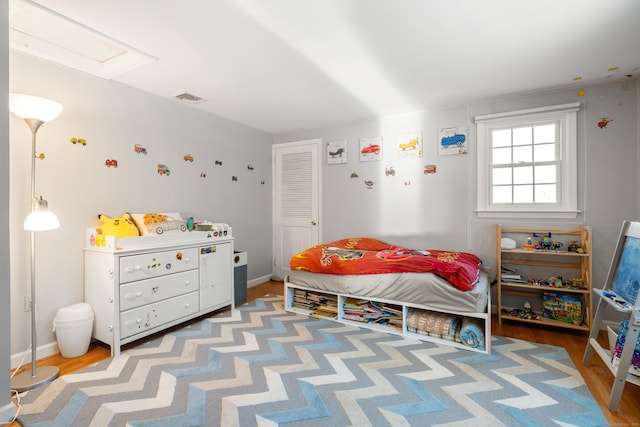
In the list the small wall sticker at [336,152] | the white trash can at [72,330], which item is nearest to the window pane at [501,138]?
the small wall sticker at [336,152]

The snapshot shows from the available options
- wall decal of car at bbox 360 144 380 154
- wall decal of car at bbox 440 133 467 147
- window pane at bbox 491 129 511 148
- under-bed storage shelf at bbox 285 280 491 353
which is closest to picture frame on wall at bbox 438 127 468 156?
wall decal of car at bbox 440 133 467 147

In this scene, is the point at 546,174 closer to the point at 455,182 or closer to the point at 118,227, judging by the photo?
the point at 455,182

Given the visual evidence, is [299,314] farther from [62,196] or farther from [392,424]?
[62,196]

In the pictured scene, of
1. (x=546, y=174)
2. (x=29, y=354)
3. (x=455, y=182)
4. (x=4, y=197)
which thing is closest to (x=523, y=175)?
(x=546, y=174)

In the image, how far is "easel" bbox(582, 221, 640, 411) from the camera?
5.61ft

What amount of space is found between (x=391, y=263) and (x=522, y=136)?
6.47ft

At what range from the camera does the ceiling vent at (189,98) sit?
312 centimetres

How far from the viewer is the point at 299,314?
3219 millimetres

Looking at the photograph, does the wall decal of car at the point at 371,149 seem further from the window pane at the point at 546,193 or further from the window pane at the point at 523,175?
the window pane at the point at 546,193

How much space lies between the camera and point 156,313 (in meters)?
2.58

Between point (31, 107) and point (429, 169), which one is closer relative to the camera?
point (31, 107)

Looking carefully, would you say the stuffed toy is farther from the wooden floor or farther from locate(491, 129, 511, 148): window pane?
locate(491, 129, 511, 148): window pane

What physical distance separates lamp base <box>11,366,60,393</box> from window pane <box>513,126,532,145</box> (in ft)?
14.4

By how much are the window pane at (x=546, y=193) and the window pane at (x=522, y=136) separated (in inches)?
18.6
